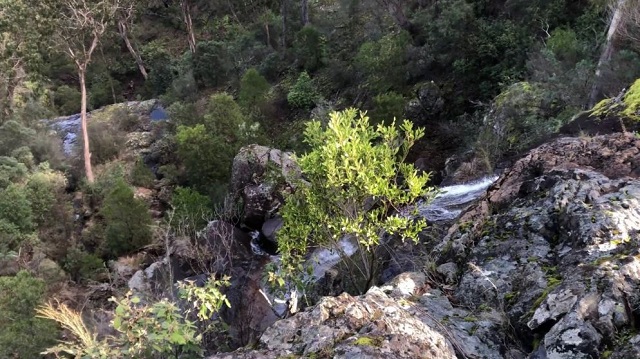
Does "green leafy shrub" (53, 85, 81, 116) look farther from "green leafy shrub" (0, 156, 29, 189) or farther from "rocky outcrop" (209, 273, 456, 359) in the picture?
"rocky outcrop" (209, 273, 456, 359)

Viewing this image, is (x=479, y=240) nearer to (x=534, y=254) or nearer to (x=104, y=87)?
(x=534, y=254)

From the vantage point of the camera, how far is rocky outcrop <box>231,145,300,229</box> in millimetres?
16234

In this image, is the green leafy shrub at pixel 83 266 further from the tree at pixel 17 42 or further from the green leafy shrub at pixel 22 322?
the tree at pixel 17 42

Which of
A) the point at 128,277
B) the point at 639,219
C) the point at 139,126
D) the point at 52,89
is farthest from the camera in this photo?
the point at 52,89

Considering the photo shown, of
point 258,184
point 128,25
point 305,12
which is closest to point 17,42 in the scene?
point 128,25

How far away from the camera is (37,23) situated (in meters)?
21.7

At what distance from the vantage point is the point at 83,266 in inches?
606

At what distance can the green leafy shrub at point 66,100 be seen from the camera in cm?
3194

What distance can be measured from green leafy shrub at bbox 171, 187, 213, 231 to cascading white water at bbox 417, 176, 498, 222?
6885mm

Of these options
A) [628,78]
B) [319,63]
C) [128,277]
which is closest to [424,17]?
[319,63]

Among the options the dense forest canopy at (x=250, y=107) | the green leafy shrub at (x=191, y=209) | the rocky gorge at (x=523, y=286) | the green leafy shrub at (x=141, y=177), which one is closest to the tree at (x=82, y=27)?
the dense forest canopy at (x=250, y=107)

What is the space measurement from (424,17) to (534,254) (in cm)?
1734

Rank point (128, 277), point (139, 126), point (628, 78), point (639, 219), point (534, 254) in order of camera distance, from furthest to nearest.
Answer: point (139, 126), point (128, 277), point (628, 78), point (534, 254), point (639, 219)

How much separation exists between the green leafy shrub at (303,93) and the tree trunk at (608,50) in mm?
13695
